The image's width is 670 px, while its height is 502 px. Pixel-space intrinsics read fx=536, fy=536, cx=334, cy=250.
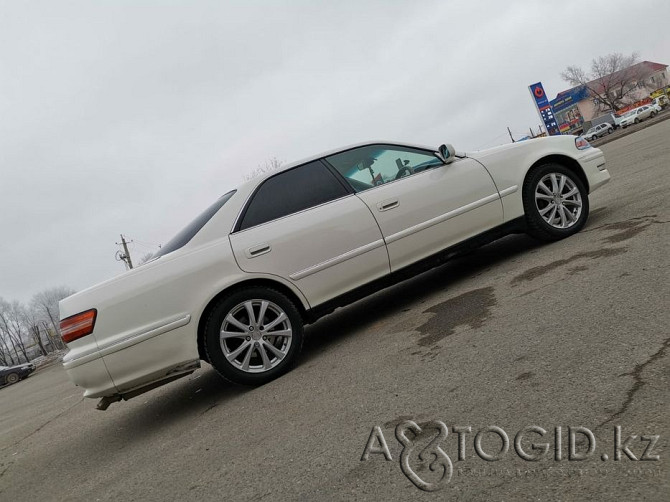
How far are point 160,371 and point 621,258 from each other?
11.7 feet

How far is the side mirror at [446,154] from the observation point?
5.00 metres

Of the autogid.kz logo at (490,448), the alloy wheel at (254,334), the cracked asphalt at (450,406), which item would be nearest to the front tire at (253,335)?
the alloy wheel at (254,334)

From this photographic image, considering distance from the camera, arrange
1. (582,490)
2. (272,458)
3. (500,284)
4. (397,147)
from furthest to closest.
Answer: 1. (397,147)
2. (500,284)
3. (272,458)
4. (582,490)

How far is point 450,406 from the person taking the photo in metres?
2.67

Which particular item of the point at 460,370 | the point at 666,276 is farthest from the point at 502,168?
the point at 460,370

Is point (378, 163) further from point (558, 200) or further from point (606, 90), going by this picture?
point (606, 90)

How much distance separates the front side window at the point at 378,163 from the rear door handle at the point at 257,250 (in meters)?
1.00

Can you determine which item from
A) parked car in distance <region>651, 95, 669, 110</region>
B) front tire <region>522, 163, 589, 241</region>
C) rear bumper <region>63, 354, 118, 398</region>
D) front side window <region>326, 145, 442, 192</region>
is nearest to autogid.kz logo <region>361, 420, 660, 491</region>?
rear bumper <region>63, 354, 118, 398</region>

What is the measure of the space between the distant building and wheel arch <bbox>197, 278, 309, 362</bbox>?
8912 cm

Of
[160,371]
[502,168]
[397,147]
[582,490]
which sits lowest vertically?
[582,490]

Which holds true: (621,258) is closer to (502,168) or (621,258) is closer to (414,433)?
(502,168)

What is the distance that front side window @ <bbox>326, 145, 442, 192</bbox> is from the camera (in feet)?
15.8

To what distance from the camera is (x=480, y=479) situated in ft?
6.63

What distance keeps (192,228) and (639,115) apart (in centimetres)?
5637
